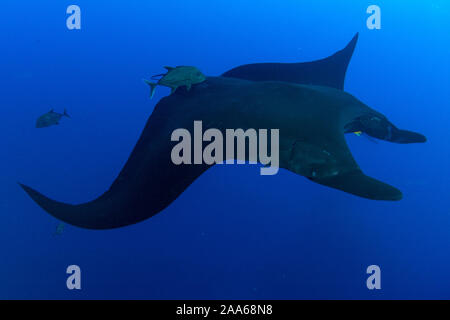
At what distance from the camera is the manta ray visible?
2121mm

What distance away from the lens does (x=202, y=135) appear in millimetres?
2582

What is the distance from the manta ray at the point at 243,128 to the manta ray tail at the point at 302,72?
1093 mm

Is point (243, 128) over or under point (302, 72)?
under

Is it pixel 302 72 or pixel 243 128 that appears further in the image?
pixel 302 72

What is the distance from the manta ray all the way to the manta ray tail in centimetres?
109

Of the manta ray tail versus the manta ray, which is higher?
the manta ray tail

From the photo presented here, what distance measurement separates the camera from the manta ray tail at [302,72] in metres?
4.52

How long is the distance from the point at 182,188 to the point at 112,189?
574mm

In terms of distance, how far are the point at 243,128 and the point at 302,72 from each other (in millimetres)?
2503

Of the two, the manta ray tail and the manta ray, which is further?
the manta ray tail

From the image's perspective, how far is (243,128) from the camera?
8.16 ft

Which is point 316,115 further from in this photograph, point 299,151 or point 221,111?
point 221,111
